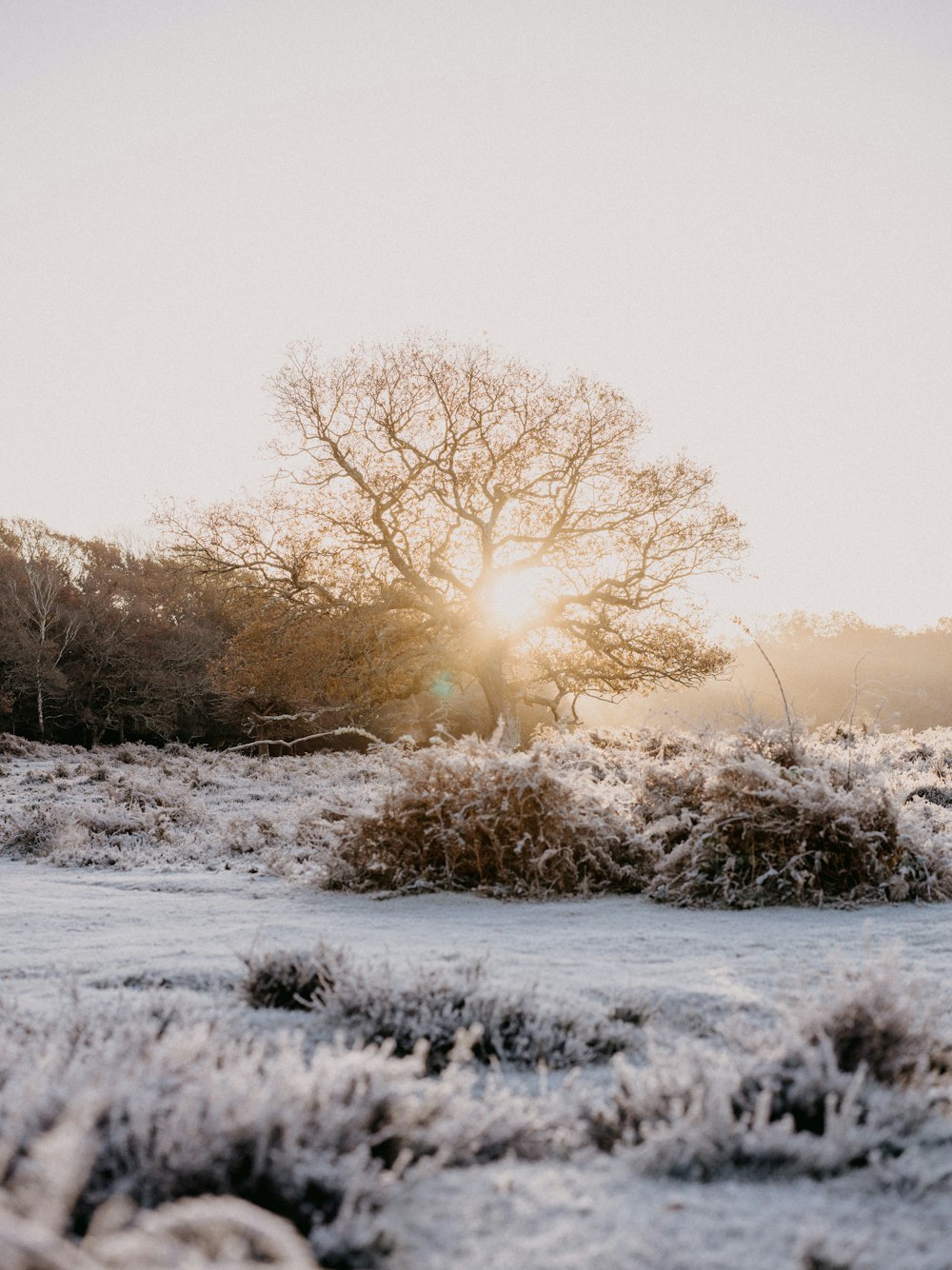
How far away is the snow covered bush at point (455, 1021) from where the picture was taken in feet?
7.55

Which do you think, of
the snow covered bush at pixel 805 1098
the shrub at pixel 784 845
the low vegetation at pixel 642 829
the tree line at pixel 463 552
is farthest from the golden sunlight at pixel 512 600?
the snow covered bush at pixel 805 1098

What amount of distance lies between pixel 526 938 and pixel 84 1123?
289 centimetres

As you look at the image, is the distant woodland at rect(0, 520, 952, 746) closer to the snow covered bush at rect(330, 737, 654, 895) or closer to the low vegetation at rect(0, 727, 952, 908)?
the low vegetation at rect(0, 727, 952, 908)

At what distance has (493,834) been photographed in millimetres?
5441

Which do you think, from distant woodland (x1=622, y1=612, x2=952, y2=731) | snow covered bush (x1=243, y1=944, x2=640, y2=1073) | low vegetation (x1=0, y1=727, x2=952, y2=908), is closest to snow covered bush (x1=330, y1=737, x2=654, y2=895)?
low vegetation (x1=0, y1=727, x2=952, y2=908)

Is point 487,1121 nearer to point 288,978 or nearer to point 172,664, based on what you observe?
point 288,978

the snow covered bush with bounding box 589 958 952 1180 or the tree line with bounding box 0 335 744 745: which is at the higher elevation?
the tree line with bounding box 0 335 744 745

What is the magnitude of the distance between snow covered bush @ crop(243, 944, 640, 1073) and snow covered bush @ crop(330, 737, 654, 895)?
273 centimetres

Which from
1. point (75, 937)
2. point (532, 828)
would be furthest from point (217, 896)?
point (532, 828)

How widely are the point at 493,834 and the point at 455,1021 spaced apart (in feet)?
9.98

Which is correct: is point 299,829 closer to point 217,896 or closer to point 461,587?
point 217,896

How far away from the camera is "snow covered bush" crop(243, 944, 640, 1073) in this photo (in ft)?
7.55

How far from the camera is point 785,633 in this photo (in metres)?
41.5

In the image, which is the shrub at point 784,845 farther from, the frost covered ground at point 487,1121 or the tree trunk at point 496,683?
the tree trunk at point 496,683
